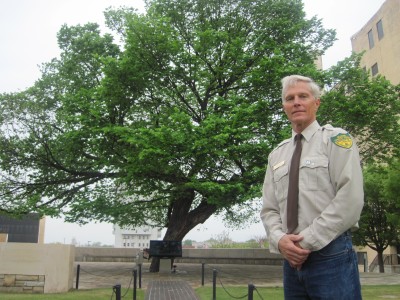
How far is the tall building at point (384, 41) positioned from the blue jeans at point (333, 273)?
1416 inches

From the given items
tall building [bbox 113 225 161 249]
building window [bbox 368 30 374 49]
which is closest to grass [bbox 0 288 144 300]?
building window [bbox 368 30 374 49]

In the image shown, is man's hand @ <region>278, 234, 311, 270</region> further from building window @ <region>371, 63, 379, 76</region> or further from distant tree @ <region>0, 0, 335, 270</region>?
building window @ <region>371, 63, 379, 76</region>

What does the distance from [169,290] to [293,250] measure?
425 inches

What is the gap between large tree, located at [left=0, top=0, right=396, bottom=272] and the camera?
15273 millimetres

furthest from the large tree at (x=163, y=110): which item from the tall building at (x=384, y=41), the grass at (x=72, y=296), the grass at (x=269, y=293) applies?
the tall building at (x=384, y=41)

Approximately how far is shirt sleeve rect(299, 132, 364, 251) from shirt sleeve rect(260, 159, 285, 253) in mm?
237

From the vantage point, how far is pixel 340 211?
7.30 ft

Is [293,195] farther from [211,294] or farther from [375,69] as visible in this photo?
[375,69]

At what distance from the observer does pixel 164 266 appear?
1841cm

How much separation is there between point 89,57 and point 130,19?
3.82m

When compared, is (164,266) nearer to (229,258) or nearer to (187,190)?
(187,190)

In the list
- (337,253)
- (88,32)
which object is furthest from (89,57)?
(337,253)

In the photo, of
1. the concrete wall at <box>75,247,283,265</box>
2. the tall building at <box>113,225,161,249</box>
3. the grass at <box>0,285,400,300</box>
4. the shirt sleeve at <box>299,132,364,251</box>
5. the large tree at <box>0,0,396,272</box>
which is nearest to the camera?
the shirt sleeve at <box>299,132,364,251</box>

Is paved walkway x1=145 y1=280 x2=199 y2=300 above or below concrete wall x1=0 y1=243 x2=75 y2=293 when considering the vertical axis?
below
